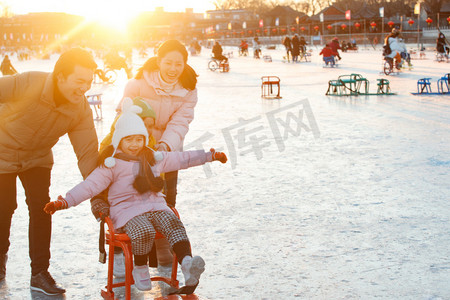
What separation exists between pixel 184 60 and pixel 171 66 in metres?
0.11

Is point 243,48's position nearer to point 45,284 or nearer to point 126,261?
point 45,284

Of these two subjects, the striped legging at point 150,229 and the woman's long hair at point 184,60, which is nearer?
the striped legging at point 150,229

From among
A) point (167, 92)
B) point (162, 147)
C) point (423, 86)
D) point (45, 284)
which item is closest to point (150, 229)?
point (162, 147)

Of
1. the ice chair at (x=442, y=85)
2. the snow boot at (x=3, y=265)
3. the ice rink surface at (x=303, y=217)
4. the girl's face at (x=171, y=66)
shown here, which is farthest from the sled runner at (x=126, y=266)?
the ice chair at (x=442, y=85)

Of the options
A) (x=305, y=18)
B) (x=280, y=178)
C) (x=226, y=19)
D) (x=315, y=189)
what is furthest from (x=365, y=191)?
(x=226, y=19)

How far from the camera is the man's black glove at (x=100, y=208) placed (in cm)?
333

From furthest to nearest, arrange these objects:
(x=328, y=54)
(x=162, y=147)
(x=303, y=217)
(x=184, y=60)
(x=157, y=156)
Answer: (x=328, y=54)
(x=303, y=217)
(x=184, y=60)
(x=162, y=147)
(x=157, y=156)

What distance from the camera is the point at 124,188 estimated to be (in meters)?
3.38

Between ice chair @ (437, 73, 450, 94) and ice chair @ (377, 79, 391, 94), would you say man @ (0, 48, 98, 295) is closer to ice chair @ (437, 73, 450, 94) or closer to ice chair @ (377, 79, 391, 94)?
ice chair @ (377, 79, 391, 94)

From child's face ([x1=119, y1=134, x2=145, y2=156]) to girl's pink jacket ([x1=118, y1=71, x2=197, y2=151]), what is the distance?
47 centimetres

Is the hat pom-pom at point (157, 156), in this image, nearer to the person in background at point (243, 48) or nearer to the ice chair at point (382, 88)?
the ice chair at point (382, 88)

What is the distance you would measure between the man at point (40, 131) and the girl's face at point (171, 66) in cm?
56

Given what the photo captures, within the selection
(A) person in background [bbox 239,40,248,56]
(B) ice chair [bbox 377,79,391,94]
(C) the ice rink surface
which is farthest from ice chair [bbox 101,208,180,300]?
(A) person in background [bbox 239,40,248,56]

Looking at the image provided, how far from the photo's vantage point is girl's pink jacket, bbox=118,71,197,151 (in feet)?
12.8
